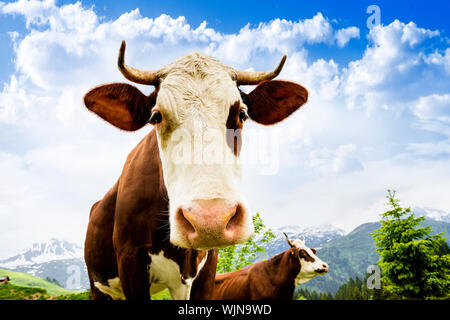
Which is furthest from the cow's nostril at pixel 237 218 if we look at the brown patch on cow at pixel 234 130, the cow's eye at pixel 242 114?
the cow's eye at pixel 242 114

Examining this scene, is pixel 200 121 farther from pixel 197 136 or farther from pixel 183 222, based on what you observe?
pixel 183 222

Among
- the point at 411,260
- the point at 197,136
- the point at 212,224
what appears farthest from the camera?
the point at 411,260

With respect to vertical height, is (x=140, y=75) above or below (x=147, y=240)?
above

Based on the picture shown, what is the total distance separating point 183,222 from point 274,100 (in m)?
2.34

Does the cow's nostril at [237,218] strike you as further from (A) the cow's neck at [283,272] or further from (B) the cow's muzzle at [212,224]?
(A) the cow's neck at [283,272]

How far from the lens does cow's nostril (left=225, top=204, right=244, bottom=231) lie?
2.11 meters

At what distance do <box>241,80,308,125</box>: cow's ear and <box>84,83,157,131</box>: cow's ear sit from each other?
3.89ft

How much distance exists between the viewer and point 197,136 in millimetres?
2482

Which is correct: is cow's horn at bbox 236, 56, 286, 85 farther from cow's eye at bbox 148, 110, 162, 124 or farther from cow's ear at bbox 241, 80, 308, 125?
cow's eye at bbox 148, 110, 162, 124

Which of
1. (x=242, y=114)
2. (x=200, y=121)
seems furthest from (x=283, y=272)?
(x=200, y=121)
